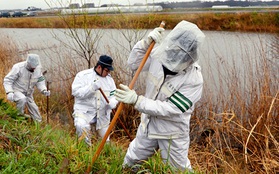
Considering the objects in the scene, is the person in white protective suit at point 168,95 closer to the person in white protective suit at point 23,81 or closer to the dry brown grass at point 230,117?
the dry brown grass at point 230,117

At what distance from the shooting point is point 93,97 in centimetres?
457

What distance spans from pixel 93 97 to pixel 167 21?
555 inches

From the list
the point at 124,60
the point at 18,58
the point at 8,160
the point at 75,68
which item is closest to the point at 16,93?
the point at 75,68

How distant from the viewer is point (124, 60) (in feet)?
22.7

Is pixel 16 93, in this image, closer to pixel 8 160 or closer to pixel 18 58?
pixel 8 160

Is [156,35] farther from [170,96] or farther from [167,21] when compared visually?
[167,21]

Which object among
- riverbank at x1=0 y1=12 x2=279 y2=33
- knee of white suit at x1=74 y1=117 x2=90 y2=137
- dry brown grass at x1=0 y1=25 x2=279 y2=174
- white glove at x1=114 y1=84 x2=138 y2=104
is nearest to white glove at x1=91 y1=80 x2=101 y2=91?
knee of white suit at x1=74 y1=117 x2=90 y2=137

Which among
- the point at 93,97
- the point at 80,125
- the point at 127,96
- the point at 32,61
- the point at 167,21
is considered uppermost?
the point at 127,96

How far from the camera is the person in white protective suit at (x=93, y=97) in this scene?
436 cm

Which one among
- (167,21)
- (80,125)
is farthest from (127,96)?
(167,21)

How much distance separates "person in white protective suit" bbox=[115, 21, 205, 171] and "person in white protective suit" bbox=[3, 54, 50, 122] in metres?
2.87

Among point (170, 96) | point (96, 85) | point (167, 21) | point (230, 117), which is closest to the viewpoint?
point (170, 96)

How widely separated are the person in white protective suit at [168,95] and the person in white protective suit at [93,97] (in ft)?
4.52

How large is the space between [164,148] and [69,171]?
0.92m
